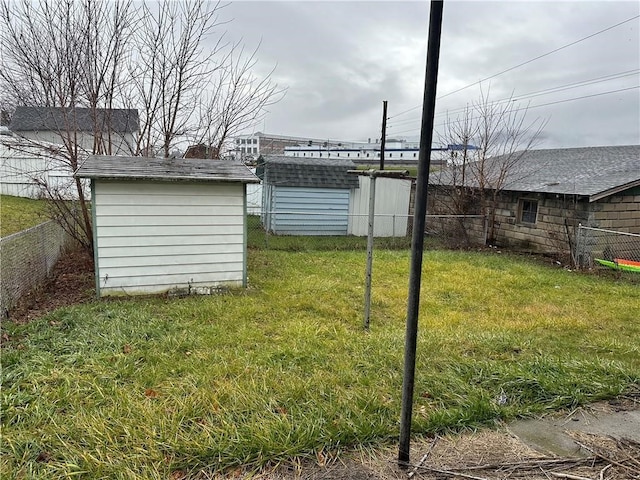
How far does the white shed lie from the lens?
5.91m

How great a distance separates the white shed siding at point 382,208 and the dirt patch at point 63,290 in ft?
27.6

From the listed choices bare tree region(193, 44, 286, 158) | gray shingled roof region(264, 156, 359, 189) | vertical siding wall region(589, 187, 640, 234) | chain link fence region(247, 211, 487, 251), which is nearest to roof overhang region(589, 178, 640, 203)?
vertical siding wall region(589, 187, 640, 234)

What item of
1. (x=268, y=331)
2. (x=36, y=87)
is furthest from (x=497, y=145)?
(x=36, y=87)

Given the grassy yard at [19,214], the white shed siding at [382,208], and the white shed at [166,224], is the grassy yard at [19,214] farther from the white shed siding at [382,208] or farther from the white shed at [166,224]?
the white shed siding at [382,208]

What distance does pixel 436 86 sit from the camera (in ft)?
5.80

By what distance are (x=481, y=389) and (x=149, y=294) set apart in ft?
16.8

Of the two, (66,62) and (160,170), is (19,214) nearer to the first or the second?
(66,62)

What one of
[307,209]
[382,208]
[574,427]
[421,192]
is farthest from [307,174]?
[421,192]

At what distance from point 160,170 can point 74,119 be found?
2.32 meters

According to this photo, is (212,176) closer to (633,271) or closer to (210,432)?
(210,432)

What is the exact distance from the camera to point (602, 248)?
32.9 ft

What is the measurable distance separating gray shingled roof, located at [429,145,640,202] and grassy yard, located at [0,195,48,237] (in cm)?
1223

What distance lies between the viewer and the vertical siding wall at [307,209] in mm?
13266

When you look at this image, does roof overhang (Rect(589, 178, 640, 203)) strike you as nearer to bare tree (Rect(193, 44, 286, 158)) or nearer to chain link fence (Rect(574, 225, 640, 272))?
chain link fence (Rect(574, 225, 640, 272))
